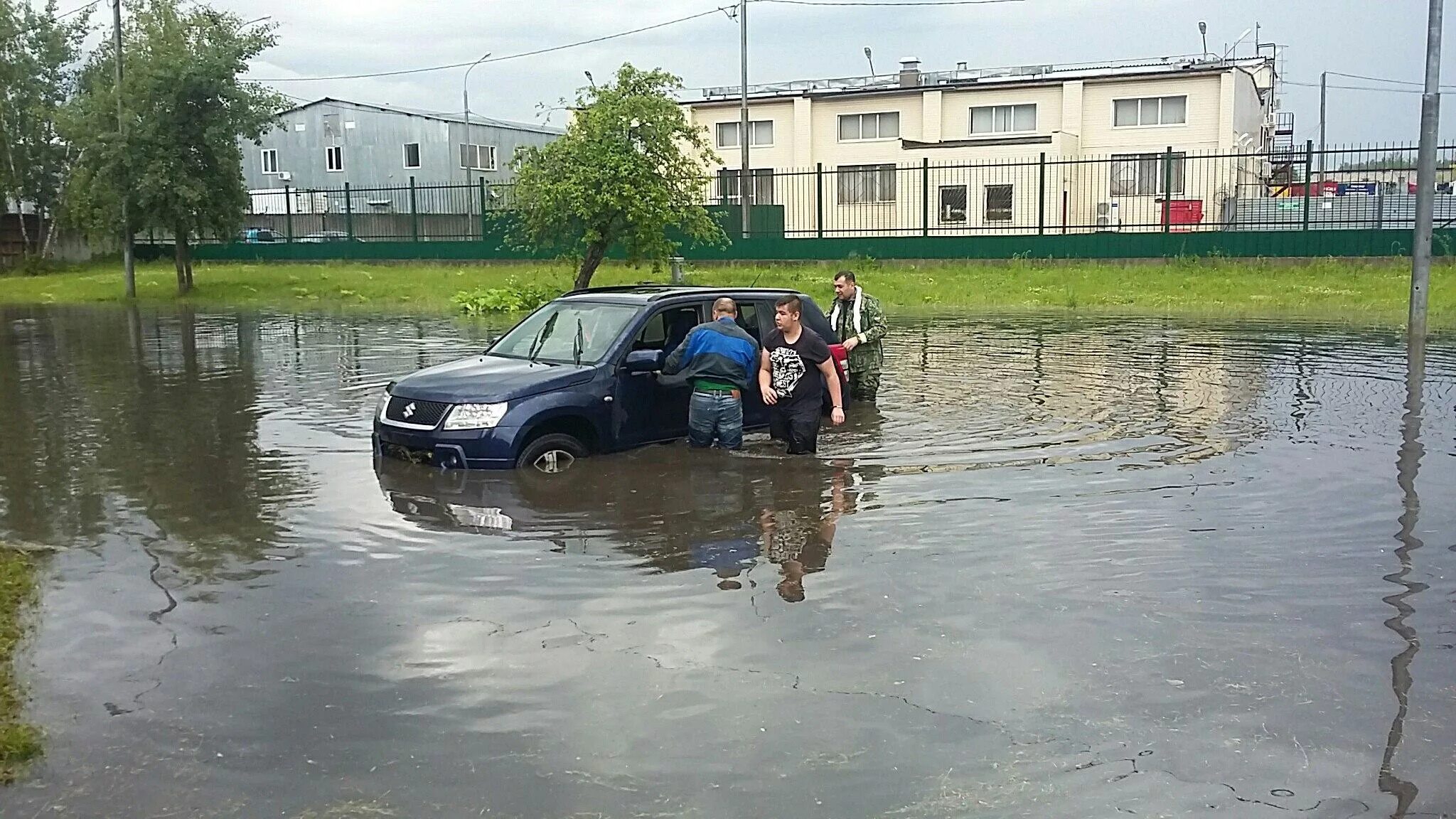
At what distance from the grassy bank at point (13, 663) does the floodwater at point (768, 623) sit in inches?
3.9

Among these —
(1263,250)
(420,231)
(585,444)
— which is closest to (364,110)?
(420,231)

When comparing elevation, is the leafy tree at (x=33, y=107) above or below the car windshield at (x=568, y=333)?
above

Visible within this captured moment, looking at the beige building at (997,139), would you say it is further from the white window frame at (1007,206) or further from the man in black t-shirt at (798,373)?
the man in black t-shirt at (798,373)

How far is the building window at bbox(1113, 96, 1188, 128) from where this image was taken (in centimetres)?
4769

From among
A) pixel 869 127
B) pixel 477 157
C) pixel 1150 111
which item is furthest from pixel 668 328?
pixel 477 157

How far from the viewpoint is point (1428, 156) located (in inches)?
658

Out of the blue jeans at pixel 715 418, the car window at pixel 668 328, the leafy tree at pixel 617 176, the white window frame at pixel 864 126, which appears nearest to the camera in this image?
the blue jeans at pixel 715 418

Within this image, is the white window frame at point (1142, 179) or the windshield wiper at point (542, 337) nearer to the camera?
the windshield wiper at point (542, 337)

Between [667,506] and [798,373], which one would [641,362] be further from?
[667,506]

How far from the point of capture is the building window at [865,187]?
145 feet

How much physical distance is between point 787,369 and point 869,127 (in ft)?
141

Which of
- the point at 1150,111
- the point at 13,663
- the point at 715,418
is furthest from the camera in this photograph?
the point at 1150,111

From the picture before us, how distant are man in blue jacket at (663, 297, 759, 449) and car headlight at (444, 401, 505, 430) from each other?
134 cm

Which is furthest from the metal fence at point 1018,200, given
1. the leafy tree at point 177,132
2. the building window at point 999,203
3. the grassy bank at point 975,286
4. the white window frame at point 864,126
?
the leafy tree at point 177,132
